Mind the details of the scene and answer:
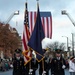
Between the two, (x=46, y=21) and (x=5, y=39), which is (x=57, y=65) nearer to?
(x=46, y=21)

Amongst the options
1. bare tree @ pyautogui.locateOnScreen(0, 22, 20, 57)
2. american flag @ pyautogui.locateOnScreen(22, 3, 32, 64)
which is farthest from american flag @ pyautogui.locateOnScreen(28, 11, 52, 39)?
bare tree @ pyautogui.locateOnScreen(0, 22, 20, 57)

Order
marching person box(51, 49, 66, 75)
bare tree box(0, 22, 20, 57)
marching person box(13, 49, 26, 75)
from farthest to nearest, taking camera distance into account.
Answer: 1. bare tree box(0, 22, 20, 57)
2. marching person box(51, 49, 66, 75)
3. marching person box(13, 49, 26, 75)

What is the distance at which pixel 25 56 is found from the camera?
1658 cm

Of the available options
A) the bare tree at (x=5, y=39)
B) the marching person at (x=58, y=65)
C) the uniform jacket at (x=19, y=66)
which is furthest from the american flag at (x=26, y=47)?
the bare tree at (x=5, y=39)

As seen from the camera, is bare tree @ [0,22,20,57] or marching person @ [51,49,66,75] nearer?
marching person @ [51,49,66,75]

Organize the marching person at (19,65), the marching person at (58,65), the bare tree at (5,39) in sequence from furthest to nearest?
the bare tree at (5,39) < the marching person at (58,65) < the marching person at (19,65)

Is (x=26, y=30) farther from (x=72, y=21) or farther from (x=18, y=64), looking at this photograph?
(x=72, y=21)

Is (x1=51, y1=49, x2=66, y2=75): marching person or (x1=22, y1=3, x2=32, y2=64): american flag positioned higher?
(x1=22, y1=3, x2=32, y2=64): american flag

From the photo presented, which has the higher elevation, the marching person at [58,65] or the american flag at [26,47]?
the american flag at [26,47]

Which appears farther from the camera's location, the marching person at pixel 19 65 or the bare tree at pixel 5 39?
the bare tree at pixel 5 39

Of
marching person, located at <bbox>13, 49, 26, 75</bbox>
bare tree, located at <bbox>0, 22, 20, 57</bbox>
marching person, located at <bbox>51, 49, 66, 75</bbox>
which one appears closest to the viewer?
marching person, located at <bbox>13, 49, 26, 75</bbox>

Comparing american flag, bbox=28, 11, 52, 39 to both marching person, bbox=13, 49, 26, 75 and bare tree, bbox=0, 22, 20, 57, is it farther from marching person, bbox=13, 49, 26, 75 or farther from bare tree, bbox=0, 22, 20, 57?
bare tree, bbox=0, 22, 20, 57

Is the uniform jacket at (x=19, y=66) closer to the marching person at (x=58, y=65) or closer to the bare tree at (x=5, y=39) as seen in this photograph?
the marching person at (x=58, y=65)

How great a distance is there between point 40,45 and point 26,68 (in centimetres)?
126
